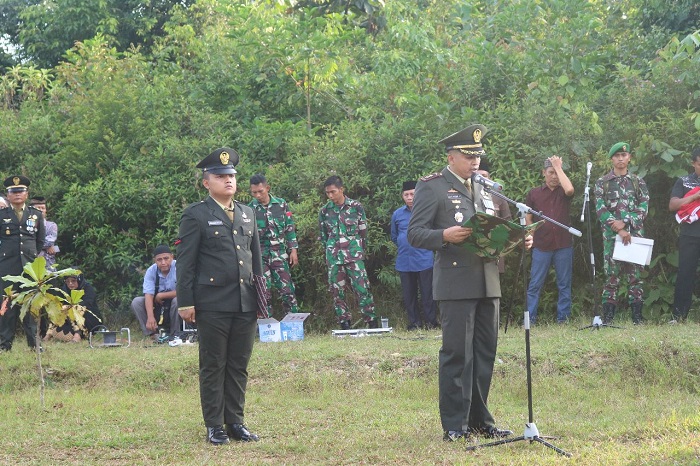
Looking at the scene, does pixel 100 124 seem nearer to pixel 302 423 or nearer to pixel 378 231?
pixel 378 231

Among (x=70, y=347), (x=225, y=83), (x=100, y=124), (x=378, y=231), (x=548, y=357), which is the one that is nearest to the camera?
(x=548, y=357)

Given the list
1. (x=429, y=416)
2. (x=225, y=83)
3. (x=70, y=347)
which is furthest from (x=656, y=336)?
(x=225, y=83)

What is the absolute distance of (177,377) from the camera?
1078 cm

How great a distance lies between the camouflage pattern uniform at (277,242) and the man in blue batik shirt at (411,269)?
4.88ft

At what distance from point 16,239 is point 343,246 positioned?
13.9ft

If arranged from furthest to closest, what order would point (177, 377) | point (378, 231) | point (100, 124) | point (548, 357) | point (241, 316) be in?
point (100, 124)
point (378, 231)
point (177, 377)
point (548, 357)
point (241, 316)

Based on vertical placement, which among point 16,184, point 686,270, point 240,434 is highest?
point 16,184

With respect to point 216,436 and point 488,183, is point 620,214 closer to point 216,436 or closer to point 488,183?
point 488,183

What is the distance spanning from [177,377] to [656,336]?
5.18 m

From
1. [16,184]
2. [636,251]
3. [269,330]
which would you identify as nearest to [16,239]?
[16,184]

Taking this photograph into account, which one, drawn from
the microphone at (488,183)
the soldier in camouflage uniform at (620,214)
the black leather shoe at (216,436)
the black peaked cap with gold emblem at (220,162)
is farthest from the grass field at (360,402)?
the black peaked cap with gold emblem at (220,162)

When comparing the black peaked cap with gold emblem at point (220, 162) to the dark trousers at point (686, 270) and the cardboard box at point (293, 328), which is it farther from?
the dark trousers at point (686, 270)

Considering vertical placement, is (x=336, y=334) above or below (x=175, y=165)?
below

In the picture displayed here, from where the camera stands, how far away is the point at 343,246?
13.3 m
